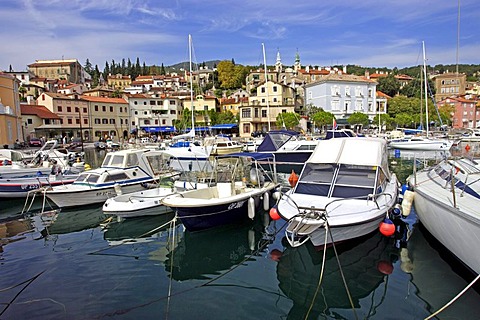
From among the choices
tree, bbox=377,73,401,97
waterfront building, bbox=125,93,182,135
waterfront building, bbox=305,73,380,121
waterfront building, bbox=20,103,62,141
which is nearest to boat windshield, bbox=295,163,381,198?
waterfront building, bbox=20,103,62,141

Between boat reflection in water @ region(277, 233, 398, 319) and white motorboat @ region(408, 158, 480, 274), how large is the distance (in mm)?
1659

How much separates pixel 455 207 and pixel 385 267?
104 inches

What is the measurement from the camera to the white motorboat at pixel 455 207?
25.2 feet

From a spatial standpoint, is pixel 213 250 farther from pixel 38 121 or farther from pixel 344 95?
pixel 344 95

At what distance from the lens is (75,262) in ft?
34.2

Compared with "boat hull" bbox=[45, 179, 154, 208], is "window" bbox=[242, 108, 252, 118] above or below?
above

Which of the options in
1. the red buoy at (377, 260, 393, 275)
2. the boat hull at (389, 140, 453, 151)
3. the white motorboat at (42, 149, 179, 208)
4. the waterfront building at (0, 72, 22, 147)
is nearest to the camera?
the red buoy at (377, 260, 393, 275)

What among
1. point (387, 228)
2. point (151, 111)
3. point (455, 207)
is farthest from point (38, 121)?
point (455, 207)

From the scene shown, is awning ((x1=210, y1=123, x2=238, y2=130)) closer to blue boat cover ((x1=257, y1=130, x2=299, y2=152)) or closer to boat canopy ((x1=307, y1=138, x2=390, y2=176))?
blue boat cover ((x1=257, y1=130, x2=299, y2=152))

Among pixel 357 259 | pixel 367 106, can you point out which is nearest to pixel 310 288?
pixel 357 259

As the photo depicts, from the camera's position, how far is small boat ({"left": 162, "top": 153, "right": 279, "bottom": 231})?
1166 cm

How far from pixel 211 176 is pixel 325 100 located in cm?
5917

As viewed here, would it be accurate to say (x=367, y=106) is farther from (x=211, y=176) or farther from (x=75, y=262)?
(x=75, y=262)

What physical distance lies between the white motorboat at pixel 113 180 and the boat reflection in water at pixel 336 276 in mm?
9394
